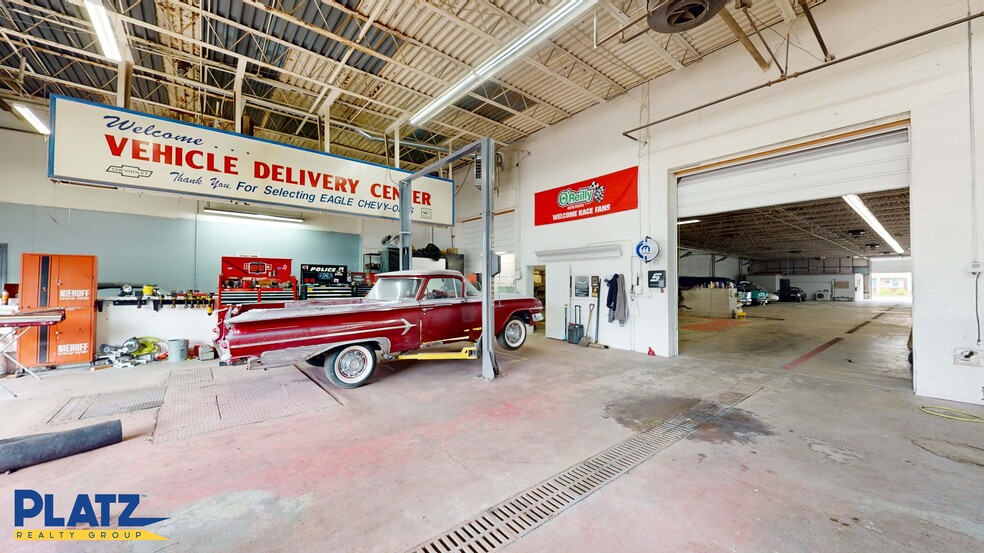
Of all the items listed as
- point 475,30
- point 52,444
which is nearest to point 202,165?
point 52,444

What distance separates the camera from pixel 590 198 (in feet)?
26.3

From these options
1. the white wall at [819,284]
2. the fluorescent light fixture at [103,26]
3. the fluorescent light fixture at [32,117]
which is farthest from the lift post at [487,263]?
the white wall at [819,284]

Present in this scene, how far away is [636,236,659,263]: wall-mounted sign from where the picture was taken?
21.9ft

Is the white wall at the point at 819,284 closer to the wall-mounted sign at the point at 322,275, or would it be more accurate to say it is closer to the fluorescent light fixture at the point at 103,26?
the wall-mounted sign at the point at 322,275

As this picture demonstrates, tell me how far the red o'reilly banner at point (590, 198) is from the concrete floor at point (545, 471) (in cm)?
415

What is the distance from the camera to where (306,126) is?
31.8 feet

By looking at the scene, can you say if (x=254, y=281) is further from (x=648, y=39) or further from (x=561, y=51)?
(x=648, y=39)

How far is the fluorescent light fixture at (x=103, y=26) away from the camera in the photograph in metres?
3.81

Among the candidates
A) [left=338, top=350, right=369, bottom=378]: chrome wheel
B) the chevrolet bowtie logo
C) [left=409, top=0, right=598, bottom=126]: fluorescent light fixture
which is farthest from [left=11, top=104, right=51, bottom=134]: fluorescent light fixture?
[left=338, top=350, right=369, bottom=378]: chrome wheel

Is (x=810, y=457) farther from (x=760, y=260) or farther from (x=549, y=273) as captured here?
(x=760, y=260)

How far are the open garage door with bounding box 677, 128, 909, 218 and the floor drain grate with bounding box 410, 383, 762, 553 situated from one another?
437 cm

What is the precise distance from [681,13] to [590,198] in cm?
510

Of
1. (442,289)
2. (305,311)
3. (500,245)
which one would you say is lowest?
(305,311)

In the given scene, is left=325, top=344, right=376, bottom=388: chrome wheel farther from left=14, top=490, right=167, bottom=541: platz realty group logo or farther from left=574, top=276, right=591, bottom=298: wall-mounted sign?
left=574, top=276, right=591, bottom=298: wall-mounted sign
